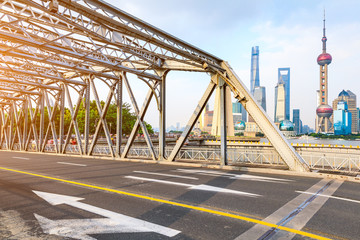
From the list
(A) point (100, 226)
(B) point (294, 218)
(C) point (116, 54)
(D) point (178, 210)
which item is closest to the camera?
(A) point (100, 226)

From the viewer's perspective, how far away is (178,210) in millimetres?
5664

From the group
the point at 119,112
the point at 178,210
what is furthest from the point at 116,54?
the point at 178,210

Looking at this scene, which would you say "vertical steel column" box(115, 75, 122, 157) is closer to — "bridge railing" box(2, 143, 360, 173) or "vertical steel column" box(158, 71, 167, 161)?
"bridge railing" box(2, 143, 360, 173)

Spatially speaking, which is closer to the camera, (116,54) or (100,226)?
(100,226)

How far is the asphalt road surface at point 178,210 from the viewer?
14.3 ft

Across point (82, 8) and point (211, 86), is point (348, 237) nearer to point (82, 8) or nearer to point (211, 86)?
point (82, 8)

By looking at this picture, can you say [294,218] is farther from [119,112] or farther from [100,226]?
[119,112]

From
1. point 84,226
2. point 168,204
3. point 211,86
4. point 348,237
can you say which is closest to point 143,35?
point 211,86

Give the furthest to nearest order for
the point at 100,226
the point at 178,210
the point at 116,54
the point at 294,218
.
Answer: the point at 116,54 → the point at 178,210 → the point at 294,218 → the point at 100,226

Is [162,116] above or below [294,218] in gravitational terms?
above

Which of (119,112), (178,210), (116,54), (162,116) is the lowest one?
(178,210)

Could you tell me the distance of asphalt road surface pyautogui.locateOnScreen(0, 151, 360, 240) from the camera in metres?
4.34

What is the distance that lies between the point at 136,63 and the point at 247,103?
30.4 ft

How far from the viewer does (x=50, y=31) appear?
13.2 metres
